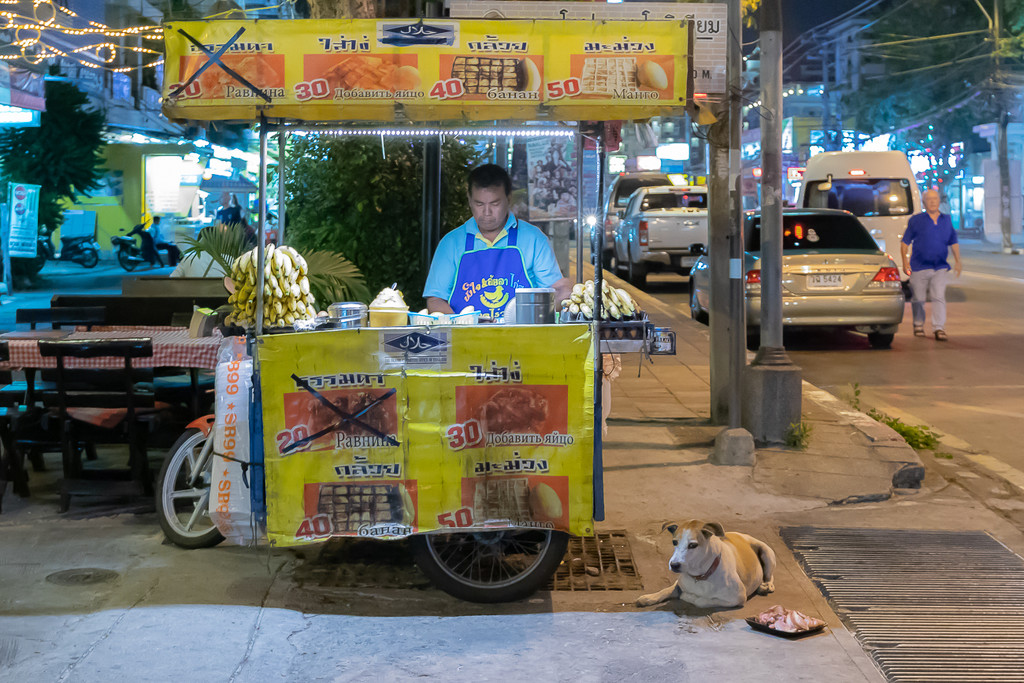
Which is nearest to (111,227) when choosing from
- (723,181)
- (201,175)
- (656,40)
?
(201,175)

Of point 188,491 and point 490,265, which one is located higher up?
point 490,265

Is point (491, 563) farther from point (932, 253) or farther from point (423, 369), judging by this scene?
point (932, 253)

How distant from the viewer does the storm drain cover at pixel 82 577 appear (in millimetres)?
5051

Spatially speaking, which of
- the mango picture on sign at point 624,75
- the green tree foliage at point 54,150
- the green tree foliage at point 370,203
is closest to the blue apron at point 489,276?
the mango picture on sign at point 624,75

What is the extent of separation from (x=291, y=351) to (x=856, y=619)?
285 centimetres

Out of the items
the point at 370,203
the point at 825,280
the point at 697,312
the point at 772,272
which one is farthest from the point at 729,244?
the point at 697,312

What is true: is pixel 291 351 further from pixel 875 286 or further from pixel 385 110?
pixel 875 286

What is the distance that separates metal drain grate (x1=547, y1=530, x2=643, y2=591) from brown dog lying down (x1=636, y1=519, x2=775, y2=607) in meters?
0.31

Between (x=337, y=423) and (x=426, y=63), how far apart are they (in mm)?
1633

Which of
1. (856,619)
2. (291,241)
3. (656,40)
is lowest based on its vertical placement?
(856,619)

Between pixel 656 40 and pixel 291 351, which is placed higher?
pixel 656 40

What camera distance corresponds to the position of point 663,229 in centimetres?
1995

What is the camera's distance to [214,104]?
4.47 m

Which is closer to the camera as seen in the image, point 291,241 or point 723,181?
point 723,181
